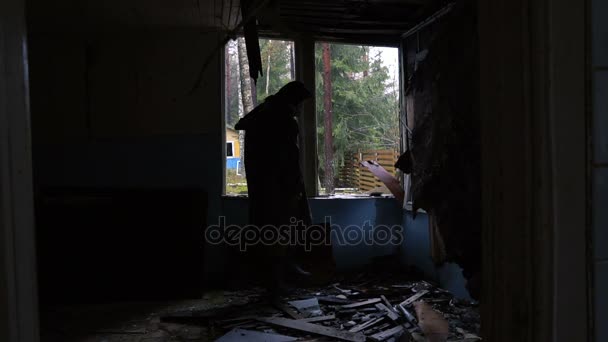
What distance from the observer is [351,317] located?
158 inches

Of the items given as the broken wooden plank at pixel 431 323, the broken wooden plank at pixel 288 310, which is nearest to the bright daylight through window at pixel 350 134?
the broken wooden plank at pixel 288 310

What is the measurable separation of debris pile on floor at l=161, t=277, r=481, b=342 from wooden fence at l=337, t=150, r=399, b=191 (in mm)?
1471

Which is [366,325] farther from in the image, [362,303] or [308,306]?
[308,306]

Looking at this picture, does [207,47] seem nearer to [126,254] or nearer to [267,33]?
[267,33]

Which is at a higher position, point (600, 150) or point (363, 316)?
point (600, 150)

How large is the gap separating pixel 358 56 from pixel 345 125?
81.5 inches

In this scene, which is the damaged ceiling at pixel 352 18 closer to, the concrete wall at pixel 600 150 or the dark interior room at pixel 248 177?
the dark interior room at pixel 248 177

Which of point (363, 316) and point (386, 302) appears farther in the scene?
point (386, 302)

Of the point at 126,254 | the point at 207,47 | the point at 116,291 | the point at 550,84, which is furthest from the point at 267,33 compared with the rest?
the point at 550,84

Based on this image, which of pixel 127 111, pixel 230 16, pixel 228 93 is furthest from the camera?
pixel 228 93

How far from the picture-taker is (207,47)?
513cm

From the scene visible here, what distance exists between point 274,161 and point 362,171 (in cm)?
192

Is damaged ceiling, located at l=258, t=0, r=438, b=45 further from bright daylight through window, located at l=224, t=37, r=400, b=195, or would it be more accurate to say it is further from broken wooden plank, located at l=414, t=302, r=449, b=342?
broken wooden plank, located at l=414, t=302, r=449, b=342

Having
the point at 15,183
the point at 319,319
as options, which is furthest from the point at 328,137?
the point at 15,183
